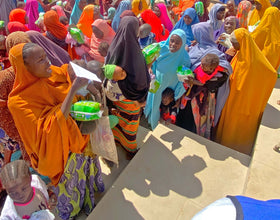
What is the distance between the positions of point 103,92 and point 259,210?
1894 millimetres

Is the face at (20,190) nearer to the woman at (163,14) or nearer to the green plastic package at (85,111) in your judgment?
the green plastic package at (85,111)

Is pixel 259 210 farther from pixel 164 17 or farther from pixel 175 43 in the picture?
pixel 164 17

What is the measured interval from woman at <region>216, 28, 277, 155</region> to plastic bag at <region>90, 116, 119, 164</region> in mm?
2119

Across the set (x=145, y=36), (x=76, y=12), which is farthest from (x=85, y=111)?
(x=76, y=12)

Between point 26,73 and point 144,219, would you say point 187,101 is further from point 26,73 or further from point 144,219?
point 26,73

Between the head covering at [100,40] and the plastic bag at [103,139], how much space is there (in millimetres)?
2149

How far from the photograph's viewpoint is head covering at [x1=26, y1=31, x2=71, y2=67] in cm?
275

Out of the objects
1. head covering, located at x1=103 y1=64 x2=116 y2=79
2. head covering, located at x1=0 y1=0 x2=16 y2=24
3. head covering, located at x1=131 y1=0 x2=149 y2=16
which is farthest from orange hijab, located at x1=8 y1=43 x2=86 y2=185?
head covering, located at x1=0 y1=0 x2=16 y2=24

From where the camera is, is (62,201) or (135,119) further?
(135,119)

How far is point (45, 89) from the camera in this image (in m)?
1.91

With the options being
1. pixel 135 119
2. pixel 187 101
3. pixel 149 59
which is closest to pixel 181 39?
pixel 149 59

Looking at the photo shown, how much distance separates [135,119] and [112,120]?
62cm

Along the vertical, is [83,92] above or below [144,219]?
above

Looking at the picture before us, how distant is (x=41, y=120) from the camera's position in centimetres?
182
